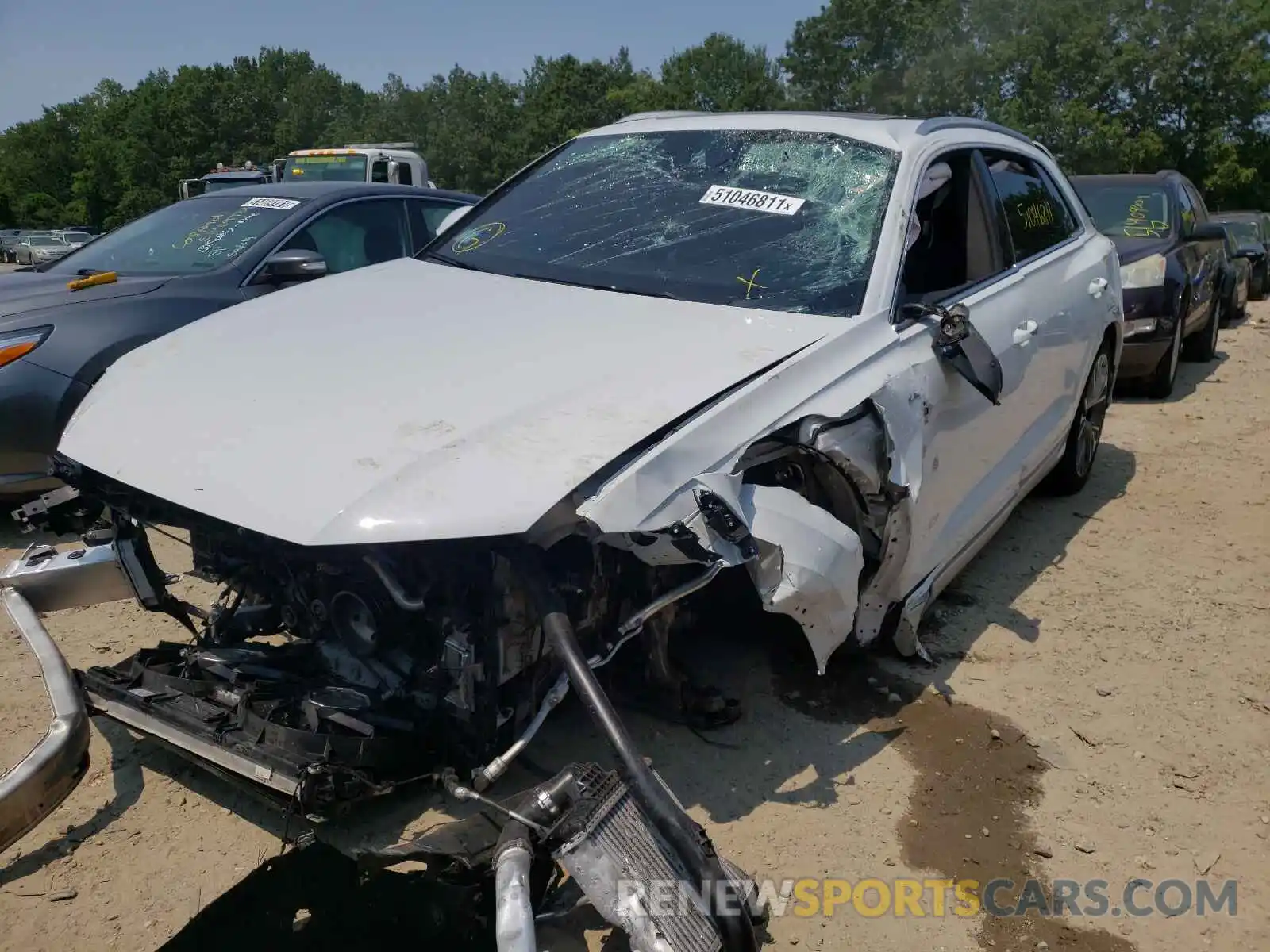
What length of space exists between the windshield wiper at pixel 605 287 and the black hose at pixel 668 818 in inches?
55.0

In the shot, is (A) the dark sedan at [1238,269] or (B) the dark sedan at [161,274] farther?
(A) the dark sedan at [1238,269]

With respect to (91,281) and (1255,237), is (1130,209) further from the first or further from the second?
(1255,237)

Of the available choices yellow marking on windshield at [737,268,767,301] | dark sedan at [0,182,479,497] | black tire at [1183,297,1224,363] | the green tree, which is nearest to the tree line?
the green tree

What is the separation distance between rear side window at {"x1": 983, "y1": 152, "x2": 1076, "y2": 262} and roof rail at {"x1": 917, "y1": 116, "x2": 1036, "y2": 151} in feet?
0.42

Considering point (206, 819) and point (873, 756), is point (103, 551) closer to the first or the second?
point (206, 819)

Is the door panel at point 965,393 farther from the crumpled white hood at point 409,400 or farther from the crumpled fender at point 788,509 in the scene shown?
the crumpled white hood at point 409,400

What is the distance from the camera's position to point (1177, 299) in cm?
789

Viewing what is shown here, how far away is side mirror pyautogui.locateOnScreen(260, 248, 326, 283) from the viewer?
4.88 m

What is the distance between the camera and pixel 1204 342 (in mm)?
9969

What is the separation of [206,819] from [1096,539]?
4.17m

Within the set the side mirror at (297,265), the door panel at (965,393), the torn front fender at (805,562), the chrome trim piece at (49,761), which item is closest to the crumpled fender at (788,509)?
the torn front fender at (805,562)

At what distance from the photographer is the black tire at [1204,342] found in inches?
390

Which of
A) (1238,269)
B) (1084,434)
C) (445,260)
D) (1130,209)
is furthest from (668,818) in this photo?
(1238,269)

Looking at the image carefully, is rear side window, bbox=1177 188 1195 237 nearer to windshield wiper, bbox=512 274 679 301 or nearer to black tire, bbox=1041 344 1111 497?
black tire, bbox=1041 344 1111 497
